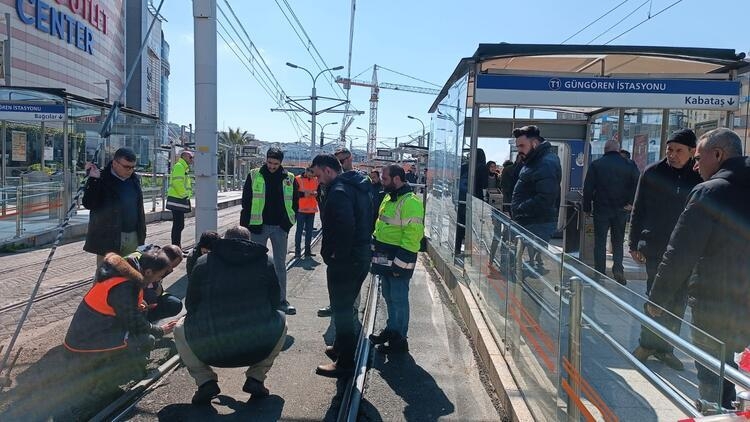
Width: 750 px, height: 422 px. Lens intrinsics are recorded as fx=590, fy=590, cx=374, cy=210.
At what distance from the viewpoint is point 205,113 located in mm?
6727

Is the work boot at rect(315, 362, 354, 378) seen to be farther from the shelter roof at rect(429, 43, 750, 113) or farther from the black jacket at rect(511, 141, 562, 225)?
the shelter roof at rect(429, 43, 750, 113)

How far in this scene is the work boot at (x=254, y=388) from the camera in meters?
4.30

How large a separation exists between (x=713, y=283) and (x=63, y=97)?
12151 millimetres

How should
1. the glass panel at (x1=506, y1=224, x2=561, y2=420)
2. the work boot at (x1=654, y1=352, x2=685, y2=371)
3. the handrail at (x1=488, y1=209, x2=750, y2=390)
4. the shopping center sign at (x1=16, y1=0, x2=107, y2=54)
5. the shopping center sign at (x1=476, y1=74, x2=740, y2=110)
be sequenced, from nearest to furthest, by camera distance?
the handrail at (x1=488, y1=209, x2=750, y2=390)
the work boot at (x1=654, y1=352, x2=685, y2=371)
the glass panel at (x1=506, y1=224, x2=561, y2=420)
the shopping center sign at (x1=476, y1=74, x2=740, y2=110)
the shopping center sign at (x1=16, y1=0, x2=107, y2=54)

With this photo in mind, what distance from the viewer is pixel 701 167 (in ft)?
11.8

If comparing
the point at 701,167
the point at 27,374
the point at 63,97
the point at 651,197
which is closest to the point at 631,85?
the point at 651,197

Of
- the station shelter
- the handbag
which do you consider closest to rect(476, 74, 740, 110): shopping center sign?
the station shelter

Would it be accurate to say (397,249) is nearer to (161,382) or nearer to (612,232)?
(161,382)

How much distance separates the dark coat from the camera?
5641mm

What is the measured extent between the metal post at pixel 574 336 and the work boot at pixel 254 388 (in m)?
2.23

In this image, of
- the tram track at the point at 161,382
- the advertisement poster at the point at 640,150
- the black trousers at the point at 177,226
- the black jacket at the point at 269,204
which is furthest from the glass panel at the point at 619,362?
the advertisement poster at the point at 640,150

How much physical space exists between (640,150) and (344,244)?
879cm

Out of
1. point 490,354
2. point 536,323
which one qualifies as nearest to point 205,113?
point 490,354

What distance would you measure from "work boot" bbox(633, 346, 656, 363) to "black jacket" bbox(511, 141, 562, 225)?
317 cm
